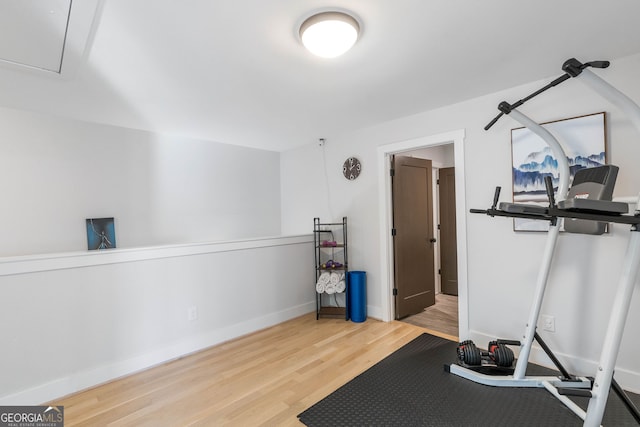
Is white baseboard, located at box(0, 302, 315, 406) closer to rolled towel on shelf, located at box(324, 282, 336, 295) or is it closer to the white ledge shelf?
rolled towel on shelf, located at box(324, 282, 336, 295)

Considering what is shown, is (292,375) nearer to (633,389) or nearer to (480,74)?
(633,389)

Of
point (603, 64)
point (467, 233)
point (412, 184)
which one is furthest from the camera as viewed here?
point (412, 184)

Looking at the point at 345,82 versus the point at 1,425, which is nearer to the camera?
the point at 1,425

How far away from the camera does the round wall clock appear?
151 inches

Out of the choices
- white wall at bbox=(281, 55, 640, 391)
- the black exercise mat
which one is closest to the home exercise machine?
the black exercise mat

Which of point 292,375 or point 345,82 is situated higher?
point 345,82

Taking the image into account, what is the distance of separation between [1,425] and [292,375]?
6.26ft

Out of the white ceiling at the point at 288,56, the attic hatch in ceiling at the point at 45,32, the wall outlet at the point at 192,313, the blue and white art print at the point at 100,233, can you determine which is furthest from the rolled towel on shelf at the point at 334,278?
the attic hatch in ceiling at the point at 45,32

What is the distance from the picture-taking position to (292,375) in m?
2.49

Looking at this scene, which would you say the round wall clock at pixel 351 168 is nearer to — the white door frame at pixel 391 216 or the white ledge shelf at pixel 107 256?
the white door frame at pixel 391 216

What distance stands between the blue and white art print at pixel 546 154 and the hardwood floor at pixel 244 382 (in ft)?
5.81

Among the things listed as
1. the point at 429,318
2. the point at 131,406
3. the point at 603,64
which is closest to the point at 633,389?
the point at 429,318

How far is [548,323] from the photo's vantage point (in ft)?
8.13

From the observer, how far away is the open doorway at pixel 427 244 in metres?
3.69
